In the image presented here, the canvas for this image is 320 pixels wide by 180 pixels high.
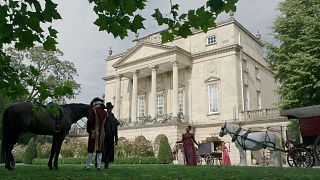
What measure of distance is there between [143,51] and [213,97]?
8716mm

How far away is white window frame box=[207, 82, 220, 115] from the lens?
3278 centimetres

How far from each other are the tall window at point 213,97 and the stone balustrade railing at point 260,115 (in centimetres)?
266

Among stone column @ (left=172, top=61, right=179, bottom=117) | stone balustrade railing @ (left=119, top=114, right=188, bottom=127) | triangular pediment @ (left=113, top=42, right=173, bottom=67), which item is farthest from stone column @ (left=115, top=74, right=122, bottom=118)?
stone column @ (left=172, top=61, right=179, bottom=117)

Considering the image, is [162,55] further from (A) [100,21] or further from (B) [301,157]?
(A) [100,21]

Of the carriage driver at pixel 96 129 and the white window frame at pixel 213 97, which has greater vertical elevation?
the white window frame at pixel 213 97

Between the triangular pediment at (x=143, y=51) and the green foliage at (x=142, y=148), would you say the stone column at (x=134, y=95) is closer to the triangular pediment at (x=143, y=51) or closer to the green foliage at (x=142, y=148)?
the triangular pediment at (x=143, y=51)

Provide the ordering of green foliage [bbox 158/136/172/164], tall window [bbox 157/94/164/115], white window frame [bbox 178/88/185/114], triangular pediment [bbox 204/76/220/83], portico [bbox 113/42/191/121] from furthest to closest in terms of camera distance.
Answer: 1. tall window [bbox 157/94/164/115]
2. white window frame [bbox 178/88/185/114]
3. portico [bbox 113/42/191/121]
4. triangular pediment [bbox 204/76/220/83]
5. green foliage [bbox 158/136/172/164]

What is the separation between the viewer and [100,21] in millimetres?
4367

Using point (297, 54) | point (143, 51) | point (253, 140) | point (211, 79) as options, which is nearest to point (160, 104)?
point (143, 51)

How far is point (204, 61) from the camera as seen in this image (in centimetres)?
3412

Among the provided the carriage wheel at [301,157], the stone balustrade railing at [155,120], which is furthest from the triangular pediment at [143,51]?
the carriage wheel at [301,157]

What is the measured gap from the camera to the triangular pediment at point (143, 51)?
1372 inches

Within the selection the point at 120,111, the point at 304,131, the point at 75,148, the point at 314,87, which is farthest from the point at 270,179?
the point at 120,111

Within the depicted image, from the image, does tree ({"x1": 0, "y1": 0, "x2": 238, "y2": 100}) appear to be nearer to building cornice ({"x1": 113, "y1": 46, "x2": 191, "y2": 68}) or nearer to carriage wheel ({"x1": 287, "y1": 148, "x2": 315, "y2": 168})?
carriage wheel ({"x1": 287, "y1": 148, "x2": 315, "y2": 168})
